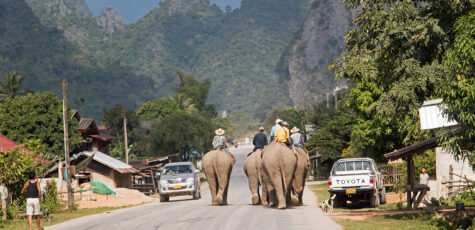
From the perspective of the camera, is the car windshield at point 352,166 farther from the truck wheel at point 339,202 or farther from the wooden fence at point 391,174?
the wooden fence at point 391,174

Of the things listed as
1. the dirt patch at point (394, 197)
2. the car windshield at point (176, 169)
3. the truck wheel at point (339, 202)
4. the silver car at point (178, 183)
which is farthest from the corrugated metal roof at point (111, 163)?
the truck wheel at point (339, 202)

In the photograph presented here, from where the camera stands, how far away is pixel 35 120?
64250mm

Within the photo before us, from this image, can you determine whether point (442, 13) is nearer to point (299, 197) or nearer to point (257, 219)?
point (299, 197)

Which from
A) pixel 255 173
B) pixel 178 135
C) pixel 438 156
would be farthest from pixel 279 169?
pixel 178 135

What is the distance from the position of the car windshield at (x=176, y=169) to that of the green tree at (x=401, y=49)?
1494 centimetres

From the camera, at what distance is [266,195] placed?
23.8m

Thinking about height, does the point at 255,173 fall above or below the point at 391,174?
above

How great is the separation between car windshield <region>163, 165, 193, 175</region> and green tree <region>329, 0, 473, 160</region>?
1494 centimetres

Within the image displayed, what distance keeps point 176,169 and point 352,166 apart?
1252cm

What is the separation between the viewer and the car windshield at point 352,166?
1060 inches

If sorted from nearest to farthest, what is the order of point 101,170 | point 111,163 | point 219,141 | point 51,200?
point 219,141 < point 51,200 < point 111,163 < point 101,170

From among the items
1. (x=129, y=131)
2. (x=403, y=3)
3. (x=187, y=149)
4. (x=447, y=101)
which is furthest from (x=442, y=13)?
(x=129, y=131)

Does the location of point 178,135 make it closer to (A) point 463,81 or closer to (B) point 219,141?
(B) point 219,141

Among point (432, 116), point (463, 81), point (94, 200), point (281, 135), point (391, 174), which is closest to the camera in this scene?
point (463, 81)
